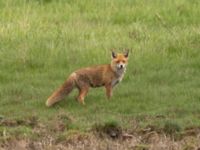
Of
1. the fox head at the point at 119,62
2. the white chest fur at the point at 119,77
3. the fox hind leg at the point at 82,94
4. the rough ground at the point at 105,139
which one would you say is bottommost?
the rough ground at the point at 105,139

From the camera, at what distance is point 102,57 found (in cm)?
1296

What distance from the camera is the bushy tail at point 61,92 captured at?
10.6 m

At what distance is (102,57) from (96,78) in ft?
6.68

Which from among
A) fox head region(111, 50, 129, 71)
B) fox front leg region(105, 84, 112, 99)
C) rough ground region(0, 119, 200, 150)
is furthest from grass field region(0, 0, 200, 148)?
fox head region(111, 50, 129, 71)

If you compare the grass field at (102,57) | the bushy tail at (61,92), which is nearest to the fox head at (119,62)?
the grass field at (102,57)

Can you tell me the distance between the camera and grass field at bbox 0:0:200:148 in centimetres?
1023

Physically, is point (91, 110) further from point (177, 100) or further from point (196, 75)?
point (196, 75)

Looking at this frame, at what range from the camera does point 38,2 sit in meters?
17.3

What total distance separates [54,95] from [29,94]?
675mm

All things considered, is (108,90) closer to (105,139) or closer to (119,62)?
(119,62)

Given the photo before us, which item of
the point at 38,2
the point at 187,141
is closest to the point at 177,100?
the point at 187,141

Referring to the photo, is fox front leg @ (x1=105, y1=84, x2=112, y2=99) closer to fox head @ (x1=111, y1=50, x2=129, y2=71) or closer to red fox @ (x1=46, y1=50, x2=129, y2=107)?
red fox @ (x1=46, y1=50, x2=129, y2=107)

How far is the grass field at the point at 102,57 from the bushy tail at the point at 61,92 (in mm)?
130

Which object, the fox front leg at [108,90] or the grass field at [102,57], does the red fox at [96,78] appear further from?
the grass field at [102,57]
